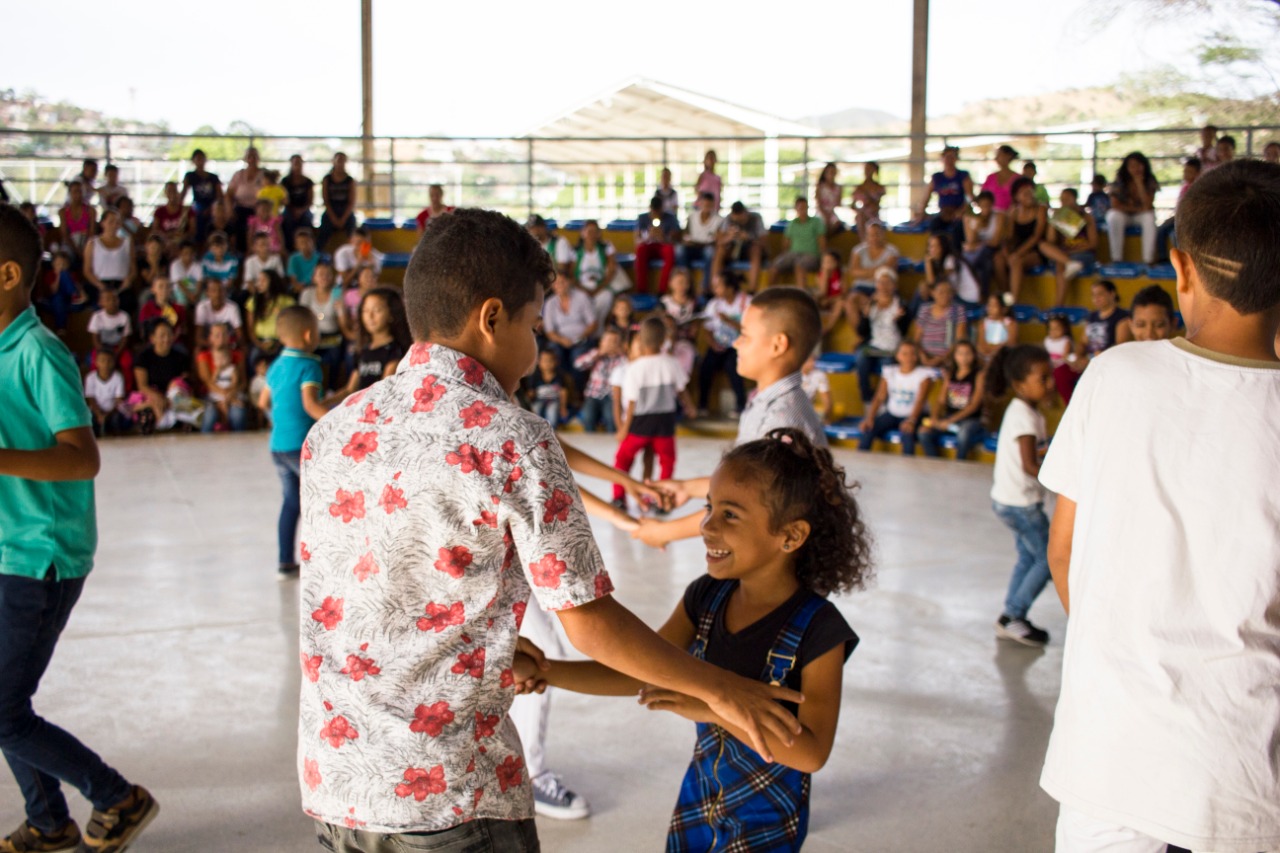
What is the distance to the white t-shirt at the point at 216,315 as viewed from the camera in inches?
471

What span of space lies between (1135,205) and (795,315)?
9543 millimetres

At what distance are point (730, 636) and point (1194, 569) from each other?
81 cm

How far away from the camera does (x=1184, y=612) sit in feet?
5.36

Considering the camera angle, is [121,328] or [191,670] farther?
[121,328]

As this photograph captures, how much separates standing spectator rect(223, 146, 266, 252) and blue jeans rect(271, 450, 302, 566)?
26.3ft

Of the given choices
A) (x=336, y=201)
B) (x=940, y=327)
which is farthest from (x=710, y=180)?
(x=336, y=201)

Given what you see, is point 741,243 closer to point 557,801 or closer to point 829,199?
point 829,199

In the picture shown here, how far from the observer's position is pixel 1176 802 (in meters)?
1.61

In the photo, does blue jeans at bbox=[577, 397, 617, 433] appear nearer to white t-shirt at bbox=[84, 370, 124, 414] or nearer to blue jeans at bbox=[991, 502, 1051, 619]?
white t-shirt at bbox=[84, 370, 124, 414]

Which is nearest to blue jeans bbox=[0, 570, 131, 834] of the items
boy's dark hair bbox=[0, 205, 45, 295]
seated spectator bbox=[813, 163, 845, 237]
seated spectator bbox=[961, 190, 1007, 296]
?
boy's dark hair bbox=[0, 205, 45, 295]

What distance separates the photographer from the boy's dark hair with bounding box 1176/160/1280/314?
65.2 inches

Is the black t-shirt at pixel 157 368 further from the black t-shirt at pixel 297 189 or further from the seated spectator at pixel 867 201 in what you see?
the seated spectator at pixel 867 201

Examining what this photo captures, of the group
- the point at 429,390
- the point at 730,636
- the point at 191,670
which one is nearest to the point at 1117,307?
the point at 191,670

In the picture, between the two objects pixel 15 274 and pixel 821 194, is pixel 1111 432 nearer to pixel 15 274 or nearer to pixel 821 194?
pixel 15 274
